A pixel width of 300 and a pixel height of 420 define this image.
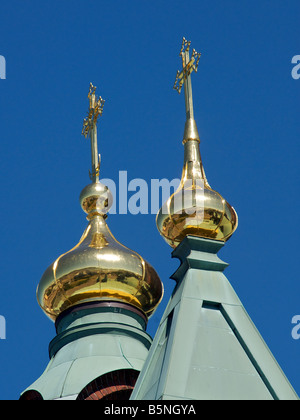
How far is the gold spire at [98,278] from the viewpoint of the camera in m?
15.0

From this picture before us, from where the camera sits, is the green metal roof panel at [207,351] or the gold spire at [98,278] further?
the gold spire at [98,278]

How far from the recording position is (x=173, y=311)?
10.1 metres

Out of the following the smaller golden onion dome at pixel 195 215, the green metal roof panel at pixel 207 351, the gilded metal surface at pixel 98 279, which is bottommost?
the green metal roof panel at pixel 207 351

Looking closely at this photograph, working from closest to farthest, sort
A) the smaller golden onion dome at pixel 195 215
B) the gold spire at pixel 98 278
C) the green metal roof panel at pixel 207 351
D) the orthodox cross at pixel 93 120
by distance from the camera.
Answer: the green metal roof panel at pixel 207 351, the smaller golden onion dome at pixel 195 215, the gold spire at pixel 98 278, the orthodox cross at pixel 93 120

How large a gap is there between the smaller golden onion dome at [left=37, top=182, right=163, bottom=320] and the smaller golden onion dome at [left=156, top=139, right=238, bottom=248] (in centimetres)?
355

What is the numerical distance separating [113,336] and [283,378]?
5272mm

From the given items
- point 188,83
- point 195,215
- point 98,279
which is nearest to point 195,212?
point 195,215

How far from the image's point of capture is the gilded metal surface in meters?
15.0

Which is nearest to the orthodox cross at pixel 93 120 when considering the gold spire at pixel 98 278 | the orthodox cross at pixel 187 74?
the gold spire at pixel 98 278

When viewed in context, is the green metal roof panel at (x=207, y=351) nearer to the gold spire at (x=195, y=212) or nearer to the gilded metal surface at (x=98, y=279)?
the gold spire at (x=195, y=212)

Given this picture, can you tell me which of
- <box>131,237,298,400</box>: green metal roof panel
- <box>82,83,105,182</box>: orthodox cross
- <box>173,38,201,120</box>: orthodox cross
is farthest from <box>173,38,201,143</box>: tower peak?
<box>82,83,105,182</box>: orthodox cross
